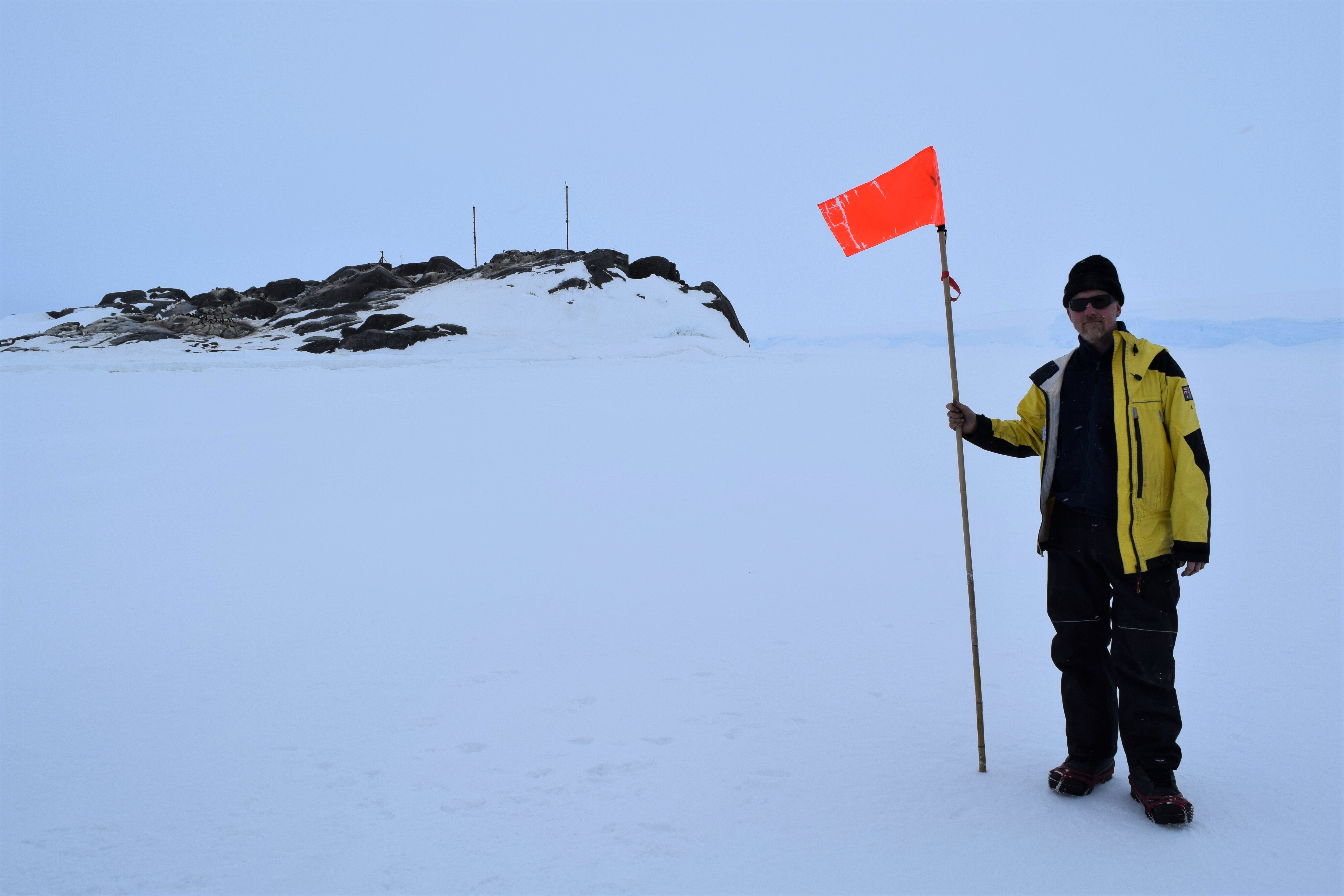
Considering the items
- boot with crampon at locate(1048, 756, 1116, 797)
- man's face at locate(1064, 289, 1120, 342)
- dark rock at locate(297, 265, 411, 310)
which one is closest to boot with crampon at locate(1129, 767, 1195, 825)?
boot with crampon at locate(1048, 756, 1116, 797)

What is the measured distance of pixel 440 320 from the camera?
92.7 feet

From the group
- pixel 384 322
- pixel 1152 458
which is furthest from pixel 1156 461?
pixel 384 322

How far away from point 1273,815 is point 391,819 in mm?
2957

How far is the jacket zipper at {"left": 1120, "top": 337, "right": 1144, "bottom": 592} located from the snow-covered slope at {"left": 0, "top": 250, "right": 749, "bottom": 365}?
20.4 meters

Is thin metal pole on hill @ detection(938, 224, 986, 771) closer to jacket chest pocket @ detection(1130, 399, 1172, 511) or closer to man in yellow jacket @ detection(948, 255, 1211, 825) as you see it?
man in yellow jacket @ detection(948, 255, 1211, 825)

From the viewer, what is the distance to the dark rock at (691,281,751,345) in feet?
117

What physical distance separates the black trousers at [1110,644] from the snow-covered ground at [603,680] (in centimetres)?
25

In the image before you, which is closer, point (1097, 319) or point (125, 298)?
point (1097, 319)

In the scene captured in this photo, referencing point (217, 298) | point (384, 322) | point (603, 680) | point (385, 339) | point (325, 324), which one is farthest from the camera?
point (217, 298)

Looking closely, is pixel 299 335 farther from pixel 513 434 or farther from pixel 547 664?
pixel 547 664

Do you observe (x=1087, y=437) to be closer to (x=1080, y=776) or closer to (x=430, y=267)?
(x=1080, y=776)

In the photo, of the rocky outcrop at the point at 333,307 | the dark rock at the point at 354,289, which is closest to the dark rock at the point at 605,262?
the rocky outcrop at the point at 333,307

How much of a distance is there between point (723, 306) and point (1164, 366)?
112ft

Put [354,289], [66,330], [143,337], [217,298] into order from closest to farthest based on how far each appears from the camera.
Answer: [143,337]
[66,330]
[354,289]
[217,298]
